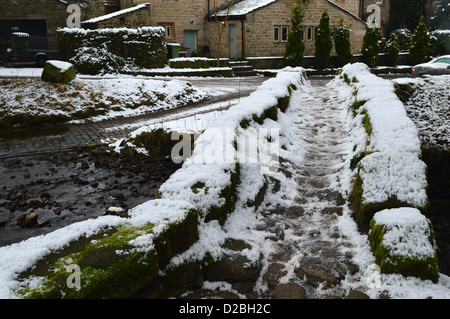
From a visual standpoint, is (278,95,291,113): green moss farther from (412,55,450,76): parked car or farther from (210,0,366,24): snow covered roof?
(210,0,366,24): snow covered roof

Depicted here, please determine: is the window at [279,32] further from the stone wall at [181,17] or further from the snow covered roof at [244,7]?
the stone wall at [181,17]

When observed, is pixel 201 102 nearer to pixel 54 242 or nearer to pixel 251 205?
pixel 251 205

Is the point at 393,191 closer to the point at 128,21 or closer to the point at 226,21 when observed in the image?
the point at 226,21

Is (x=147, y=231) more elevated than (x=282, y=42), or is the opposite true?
(x=282, y=42)

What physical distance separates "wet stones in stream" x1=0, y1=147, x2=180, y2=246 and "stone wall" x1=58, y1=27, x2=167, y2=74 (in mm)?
13932

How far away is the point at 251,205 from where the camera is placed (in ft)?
16.0

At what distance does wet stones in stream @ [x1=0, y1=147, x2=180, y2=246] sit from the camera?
5.23m

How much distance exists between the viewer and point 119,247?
293cm

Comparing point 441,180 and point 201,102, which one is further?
point 201,102

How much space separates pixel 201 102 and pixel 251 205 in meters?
8.57

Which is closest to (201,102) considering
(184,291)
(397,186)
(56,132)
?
(56,132)

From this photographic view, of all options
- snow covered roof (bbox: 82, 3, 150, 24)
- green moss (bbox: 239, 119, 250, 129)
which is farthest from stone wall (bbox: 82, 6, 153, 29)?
green moss (bbox: 239, 119, 250, 129)

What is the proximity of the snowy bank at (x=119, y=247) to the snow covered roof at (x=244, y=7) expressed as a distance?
23.4 meters

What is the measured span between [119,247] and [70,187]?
3.82 metres
